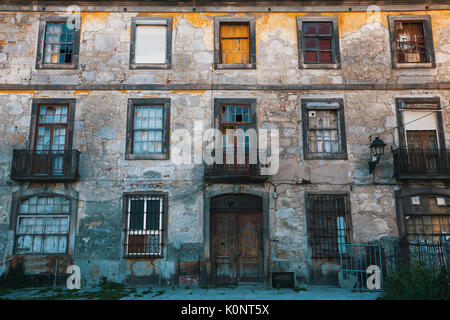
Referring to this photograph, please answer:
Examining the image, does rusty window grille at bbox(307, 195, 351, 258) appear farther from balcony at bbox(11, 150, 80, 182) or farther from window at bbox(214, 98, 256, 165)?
balcony at bbox(11, 150, 80, 182)

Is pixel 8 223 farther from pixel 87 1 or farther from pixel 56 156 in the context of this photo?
pixel 87 1

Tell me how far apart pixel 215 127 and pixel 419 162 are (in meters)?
6.54

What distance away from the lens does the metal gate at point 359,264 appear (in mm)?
10547

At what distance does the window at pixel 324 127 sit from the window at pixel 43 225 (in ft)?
26.2

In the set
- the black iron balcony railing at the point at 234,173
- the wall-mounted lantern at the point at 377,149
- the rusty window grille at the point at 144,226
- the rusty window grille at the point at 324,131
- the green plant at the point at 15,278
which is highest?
the rusty window grille at the point at 324,131

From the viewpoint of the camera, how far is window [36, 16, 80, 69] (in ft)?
40.1

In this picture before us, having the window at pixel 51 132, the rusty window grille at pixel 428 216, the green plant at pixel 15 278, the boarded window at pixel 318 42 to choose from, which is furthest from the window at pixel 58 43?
the rusty window grille at pixel 428 216

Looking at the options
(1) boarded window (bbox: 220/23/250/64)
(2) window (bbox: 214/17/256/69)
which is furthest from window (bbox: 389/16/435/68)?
(1) boarded window (bbox: 220/23/250/64)

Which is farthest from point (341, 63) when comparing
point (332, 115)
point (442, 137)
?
point (442, 137)

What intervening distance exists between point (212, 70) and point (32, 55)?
606 centimetres

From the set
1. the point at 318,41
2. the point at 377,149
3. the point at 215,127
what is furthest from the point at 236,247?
the point at 318,41

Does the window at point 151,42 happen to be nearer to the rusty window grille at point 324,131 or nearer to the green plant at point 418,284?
the rusty window grille at point 324,131

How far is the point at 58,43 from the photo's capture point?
12.4 meters

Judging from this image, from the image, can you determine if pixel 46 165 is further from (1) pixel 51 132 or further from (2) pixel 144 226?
(2) pixel 144 226
